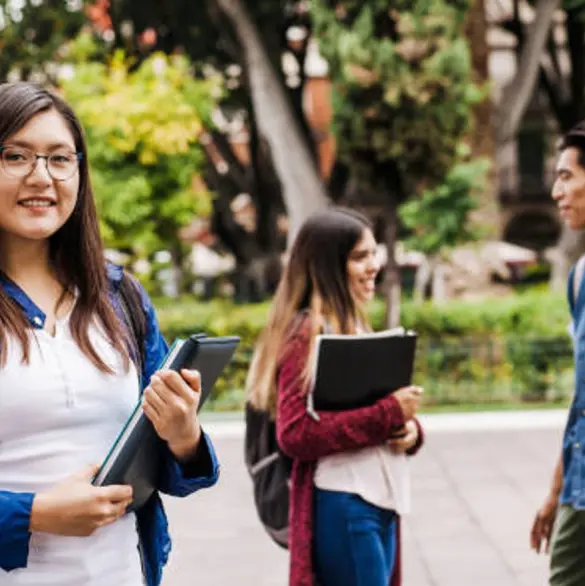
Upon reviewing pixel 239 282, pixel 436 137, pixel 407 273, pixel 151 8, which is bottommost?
pixel 407 273

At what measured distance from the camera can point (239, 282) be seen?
866 inches

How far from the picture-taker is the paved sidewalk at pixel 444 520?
560cm

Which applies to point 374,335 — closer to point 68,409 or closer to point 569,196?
point 569,196

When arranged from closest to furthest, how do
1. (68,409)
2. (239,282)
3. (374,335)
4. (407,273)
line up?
1. (68,409)
2. (374,335)
3. (239,282)
4. (407,273)

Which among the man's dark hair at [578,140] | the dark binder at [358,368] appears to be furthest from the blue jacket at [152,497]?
the man's dark hair at [578,140]

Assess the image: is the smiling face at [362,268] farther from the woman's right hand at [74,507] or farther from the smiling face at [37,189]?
the woman's right hand at [74,507]

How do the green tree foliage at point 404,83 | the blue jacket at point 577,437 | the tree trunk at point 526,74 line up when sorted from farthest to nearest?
the tree trunk at point 526,74
the green tree foliage at point 404,83
the blue jacket at point 577,437

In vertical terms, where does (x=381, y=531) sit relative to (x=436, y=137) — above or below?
below

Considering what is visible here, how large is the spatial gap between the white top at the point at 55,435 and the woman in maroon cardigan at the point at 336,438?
127cm

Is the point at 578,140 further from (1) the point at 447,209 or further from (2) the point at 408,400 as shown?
(1) the point at 447,209

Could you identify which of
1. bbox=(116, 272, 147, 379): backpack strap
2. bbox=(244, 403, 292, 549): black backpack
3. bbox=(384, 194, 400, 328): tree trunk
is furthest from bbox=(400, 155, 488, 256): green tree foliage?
bbox=(116, 272, 147, 379): backpack strap

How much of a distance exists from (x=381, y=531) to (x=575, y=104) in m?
18.5

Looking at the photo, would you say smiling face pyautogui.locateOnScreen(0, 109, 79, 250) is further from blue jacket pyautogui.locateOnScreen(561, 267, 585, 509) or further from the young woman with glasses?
blue jacket pyautogui.locateOnScreen(561, 267, 585, 509)

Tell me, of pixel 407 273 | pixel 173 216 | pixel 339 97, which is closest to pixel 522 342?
pixel 339 97
